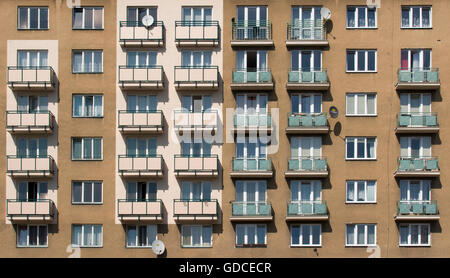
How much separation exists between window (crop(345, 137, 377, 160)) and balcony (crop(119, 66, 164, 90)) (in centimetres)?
1298

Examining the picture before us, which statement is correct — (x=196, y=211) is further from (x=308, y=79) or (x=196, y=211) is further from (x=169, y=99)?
(x=308, y=79)

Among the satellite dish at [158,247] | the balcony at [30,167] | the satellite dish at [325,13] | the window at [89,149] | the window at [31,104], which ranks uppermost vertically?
the satellite dish at [325,13]

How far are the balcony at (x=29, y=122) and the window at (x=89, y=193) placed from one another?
14.1 ft

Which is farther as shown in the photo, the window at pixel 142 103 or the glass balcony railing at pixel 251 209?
the window at pixel 142 103

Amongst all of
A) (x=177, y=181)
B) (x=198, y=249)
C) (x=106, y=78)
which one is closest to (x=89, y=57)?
(x=106, y=78)

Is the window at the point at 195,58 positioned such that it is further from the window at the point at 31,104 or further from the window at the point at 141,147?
the window at the point at 31,104

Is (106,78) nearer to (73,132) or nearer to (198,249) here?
(73,132)

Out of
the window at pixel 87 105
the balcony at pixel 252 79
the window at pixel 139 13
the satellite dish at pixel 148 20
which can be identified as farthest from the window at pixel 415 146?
the window at pixel 87 105

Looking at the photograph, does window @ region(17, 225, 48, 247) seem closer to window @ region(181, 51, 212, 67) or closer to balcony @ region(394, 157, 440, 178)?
window @ region(181, 51, 212, 67)

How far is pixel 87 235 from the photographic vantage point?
60.5 meters

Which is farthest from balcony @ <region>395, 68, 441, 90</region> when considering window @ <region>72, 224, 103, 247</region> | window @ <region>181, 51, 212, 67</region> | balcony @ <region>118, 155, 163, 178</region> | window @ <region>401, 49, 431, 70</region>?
window @ <region>72, 224, 103, 247</region>

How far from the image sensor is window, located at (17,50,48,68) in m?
61.6

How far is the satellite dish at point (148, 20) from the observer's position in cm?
6078
